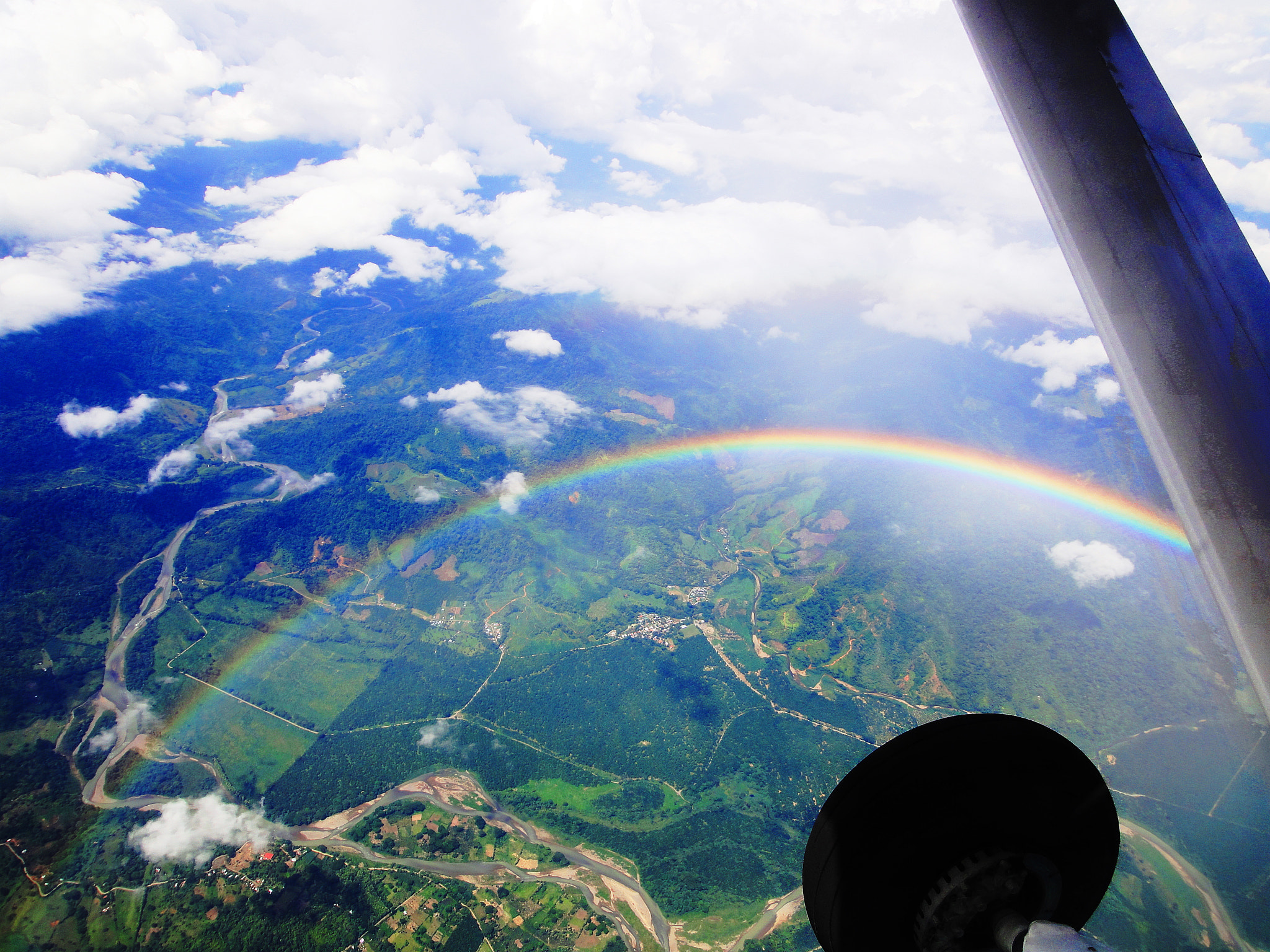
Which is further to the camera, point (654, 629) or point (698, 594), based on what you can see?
point (698, 594)

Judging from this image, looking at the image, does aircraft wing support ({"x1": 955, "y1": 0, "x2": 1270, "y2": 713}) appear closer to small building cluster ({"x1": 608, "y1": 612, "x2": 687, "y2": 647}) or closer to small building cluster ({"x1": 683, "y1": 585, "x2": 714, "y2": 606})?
small building cluster ({"x1": 608, "y1": 612, "x2": 687, "y2": 647})

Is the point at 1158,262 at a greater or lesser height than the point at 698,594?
Answer: greater

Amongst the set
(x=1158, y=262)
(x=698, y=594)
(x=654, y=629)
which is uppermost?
(x=1158, y=262)

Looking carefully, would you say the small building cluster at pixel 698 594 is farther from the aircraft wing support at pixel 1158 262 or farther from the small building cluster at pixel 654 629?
the aircraft wing support at pixel 1158 262

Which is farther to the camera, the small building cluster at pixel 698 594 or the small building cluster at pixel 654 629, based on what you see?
the small building cluster at pixel 698 594

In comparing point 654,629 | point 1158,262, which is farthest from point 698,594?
point 1158,262

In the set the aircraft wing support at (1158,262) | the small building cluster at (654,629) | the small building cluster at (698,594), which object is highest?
the aircraft wing support at (1158,262)

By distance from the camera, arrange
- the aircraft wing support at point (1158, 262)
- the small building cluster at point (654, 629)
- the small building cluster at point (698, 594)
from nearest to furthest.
Answer: the aircraft wing support at point (1158, 262) < the small building cluster at point (654, 629) < the small building cluster at point (698, 594)

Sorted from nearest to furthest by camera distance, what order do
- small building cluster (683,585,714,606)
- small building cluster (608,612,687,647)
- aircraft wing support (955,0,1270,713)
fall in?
aircraft wing support (955,0,1270,713)
small building cluster (608,612,687,647)
small building cluster (683,585,714,606)

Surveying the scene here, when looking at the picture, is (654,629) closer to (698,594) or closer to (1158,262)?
(698,594)

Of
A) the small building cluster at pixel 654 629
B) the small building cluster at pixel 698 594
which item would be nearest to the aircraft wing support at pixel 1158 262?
the small building cluster at pixel 654 629

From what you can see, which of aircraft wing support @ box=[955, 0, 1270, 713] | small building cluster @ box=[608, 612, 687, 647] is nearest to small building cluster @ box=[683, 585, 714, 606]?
small building cluster @ box=[608, 612, 687, 647]
